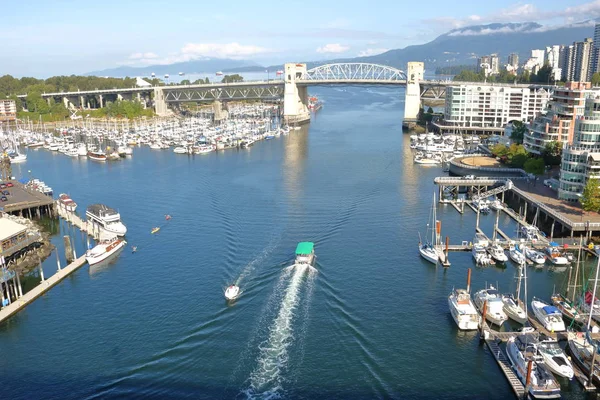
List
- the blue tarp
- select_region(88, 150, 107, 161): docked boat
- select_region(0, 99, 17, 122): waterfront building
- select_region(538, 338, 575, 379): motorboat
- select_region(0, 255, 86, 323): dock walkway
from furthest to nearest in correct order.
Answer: select_region(0, 99, 17, 122): waterfront building
select_region(88, 150, 107, 161): docked boat
select_region(0, 255, 86, 323): dock walkway
the blue tarp
select_region(538, 338, 575, 379): motorboat

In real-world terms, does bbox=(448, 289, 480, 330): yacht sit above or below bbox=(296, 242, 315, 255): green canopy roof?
below

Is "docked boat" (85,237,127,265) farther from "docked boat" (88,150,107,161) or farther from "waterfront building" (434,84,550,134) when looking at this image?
"waterfront building" (434,84,550,134)

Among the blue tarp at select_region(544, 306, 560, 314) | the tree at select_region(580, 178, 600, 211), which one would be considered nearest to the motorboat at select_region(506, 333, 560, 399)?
the blue tarp at select_region(544, 306, 560, 314)

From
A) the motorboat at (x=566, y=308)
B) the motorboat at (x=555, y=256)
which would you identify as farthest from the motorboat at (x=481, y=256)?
the motorboat at (x=566, y=308)

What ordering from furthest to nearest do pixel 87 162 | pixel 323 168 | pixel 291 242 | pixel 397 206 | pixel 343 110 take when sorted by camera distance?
pixel 343 110
pixel 87 162
pixel 323 168
pixel 397 206
pixel 291 242

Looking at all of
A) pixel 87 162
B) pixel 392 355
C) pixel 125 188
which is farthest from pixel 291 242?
pixel 87 162

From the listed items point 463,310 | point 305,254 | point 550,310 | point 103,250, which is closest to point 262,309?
point 305,254

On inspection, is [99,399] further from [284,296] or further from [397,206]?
[397,206]
